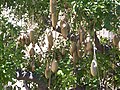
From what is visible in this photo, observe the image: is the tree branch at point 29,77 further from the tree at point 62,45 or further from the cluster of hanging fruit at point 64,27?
the cluster of hanging fruit at point 64,27

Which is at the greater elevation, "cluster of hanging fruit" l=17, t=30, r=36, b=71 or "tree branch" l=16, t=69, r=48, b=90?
"cluster of hanging fruit" l=17, t=30, r=36, b=71

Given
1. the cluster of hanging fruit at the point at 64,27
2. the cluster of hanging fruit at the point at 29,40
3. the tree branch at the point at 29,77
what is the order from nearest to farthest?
the cluster of hanging fruit at the point at 64,27, the cluster of hanging fruit at the point at 29,40, the tree branch at the point at 29,77

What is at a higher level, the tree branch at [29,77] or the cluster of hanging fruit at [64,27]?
the cluster of hanging fruit at [64,27]

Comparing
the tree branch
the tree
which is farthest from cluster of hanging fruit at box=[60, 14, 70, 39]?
the tree branch

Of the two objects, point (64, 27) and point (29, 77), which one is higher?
point (64, 27)

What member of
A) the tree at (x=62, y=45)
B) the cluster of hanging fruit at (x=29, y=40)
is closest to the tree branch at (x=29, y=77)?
the tree at (x=62, y=45)

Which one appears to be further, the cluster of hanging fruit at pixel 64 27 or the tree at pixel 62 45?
the tree at pixel 62 45

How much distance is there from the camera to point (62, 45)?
155 inches

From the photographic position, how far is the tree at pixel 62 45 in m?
2.68

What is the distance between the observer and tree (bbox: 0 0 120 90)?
268 centimetres

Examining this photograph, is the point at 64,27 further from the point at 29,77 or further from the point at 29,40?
the point at 29,77

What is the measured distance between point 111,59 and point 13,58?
0.92m

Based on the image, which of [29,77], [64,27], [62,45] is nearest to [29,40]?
[64,27]

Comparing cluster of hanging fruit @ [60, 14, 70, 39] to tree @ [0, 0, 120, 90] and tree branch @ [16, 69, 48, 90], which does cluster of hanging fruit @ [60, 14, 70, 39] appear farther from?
tree branch @ [16, 69, 48, 90]
